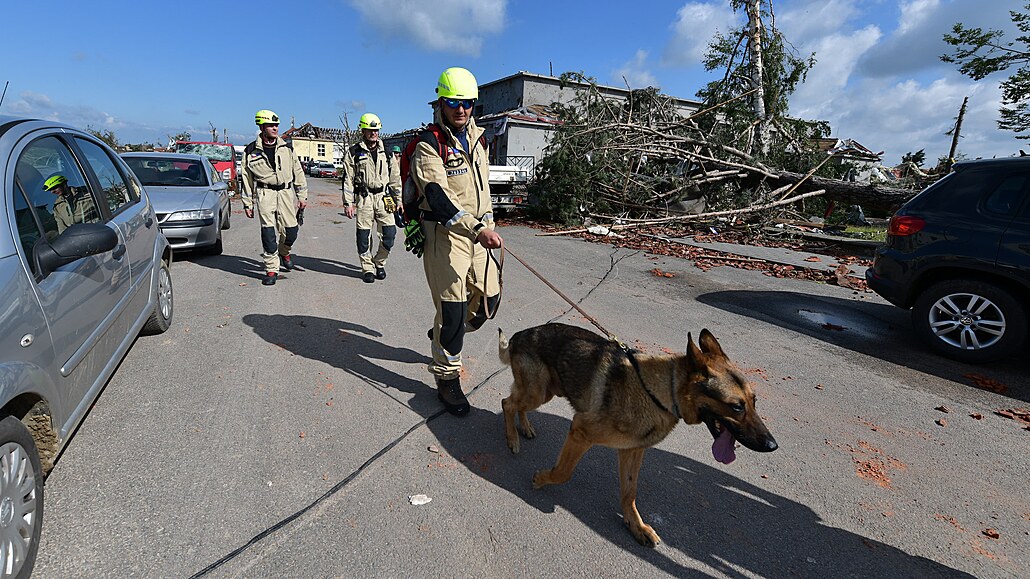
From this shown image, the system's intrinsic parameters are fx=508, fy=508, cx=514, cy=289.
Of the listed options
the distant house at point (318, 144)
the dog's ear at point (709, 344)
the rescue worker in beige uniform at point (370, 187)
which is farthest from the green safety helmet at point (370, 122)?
the distant house at point (318, 144)

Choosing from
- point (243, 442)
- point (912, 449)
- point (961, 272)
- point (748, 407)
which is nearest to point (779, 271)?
point (961, 272)

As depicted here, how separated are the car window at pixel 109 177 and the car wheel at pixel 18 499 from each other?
2387 mm

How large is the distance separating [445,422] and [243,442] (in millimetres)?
1294

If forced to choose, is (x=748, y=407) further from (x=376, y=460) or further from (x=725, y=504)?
(x=376, y=460)

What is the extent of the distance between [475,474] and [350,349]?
233cm

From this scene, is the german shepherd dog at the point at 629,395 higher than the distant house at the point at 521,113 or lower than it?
lower

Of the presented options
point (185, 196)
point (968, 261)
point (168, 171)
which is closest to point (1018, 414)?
point (968, 261)

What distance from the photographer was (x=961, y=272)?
5.15 metres

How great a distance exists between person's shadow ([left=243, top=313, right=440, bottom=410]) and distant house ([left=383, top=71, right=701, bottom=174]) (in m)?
12.9

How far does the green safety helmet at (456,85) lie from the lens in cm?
331

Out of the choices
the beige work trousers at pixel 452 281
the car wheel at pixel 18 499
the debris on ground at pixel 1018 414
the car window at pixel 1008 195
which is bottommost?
the debris on ground at pixel 1018 414

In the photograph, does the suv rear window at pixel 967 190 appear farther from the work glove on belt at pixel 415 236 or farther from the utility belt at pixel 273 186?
the utility belt at pixel 273 186

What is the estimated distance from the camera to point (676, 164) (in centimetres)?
1434

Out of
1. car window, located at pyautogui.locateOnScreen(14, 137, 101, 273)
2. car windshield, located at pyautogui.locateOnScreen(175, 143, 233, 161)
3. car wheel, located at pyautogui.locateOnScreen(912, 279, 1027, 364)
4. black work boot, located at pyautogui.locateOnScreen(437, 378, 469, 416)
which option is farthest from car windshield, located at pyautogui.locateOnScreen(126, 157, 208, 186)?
car windshield, located at pyautogui.locateOnScreen(175, 143, 233, 161)
